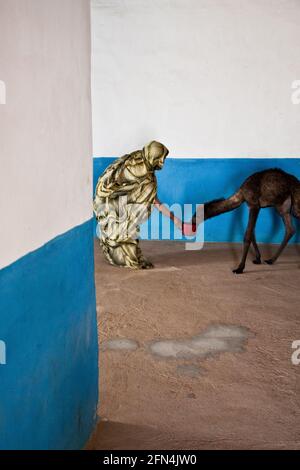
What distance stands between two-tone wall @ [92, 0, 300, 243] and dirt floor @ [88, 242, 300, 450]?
5.70 ft

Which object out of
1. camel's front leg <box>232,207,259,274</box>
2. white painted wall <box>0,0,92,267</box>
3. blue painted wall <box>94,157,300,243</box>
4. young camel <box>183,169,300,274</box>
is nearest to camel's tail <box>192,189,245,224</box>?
young camel <box>183,169,300,274</box>

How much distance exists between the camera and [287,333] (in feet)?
13.8

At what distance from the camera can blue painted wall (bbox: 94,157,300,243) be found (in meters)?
7.30

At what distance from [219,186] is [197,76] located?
1.47 m

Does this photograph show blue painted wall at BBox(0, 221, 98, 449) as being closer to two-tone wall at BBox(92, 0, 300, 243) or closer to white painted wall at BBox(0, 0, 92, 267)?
white painted wall at BBox(0, 0, 92, 267)

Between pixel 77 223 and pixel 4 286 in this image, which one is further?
pixel 77 223

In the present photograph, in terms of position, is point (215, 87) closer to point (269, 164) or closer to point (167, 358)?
point (269, 164)

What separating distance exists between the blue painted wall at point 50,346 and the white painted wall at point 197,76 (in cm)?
504

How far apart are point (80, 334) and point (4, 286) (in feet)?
3.12

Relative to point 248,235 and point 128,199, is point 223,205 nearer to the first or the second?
point 248,235

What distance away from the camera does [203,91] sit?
7258 millimetres

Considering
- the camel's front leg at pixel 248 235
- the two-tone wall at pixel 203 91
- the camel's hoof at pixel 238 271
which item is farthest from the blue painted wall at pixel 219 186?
the camel's hoof at pixel 238 271

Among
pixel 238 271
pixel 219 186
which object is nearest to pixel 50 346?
pixel 238 271

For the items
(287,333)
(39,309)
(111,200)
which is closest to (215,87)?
(111,200)
